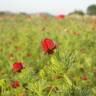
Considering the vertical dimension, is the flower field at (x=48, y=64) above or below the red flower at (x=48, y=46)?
below

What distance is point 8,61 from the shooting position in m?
7.72

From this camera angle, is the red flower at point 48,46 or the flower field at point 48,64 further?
the red flower at point 48,46

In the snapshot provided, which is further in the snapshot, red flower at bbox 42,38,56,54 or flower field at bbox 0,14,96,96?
red flower at bbox 42,38,56,54

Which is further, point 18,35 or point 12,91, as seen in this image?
point 18,35

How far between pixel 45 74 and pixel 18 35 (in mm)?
8647

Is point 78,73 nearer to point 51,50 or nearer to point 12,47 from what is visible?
point 51,50

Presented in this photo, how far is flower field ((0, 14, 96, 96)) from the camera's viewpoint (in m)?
3.31

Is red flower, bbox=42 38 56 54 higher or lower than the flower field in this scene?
higher

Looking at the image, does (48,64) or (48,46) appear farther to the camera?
(48,64)

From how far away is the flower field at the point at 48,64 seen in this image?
10.9ft

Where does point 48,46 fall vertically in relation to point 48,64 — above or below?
above

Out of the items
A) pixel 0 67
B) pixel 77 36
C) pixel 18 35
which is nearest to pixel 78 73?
pixel 0 67

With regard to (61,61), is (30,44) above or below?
below

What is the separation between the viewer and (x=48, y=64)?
424 centimetres
